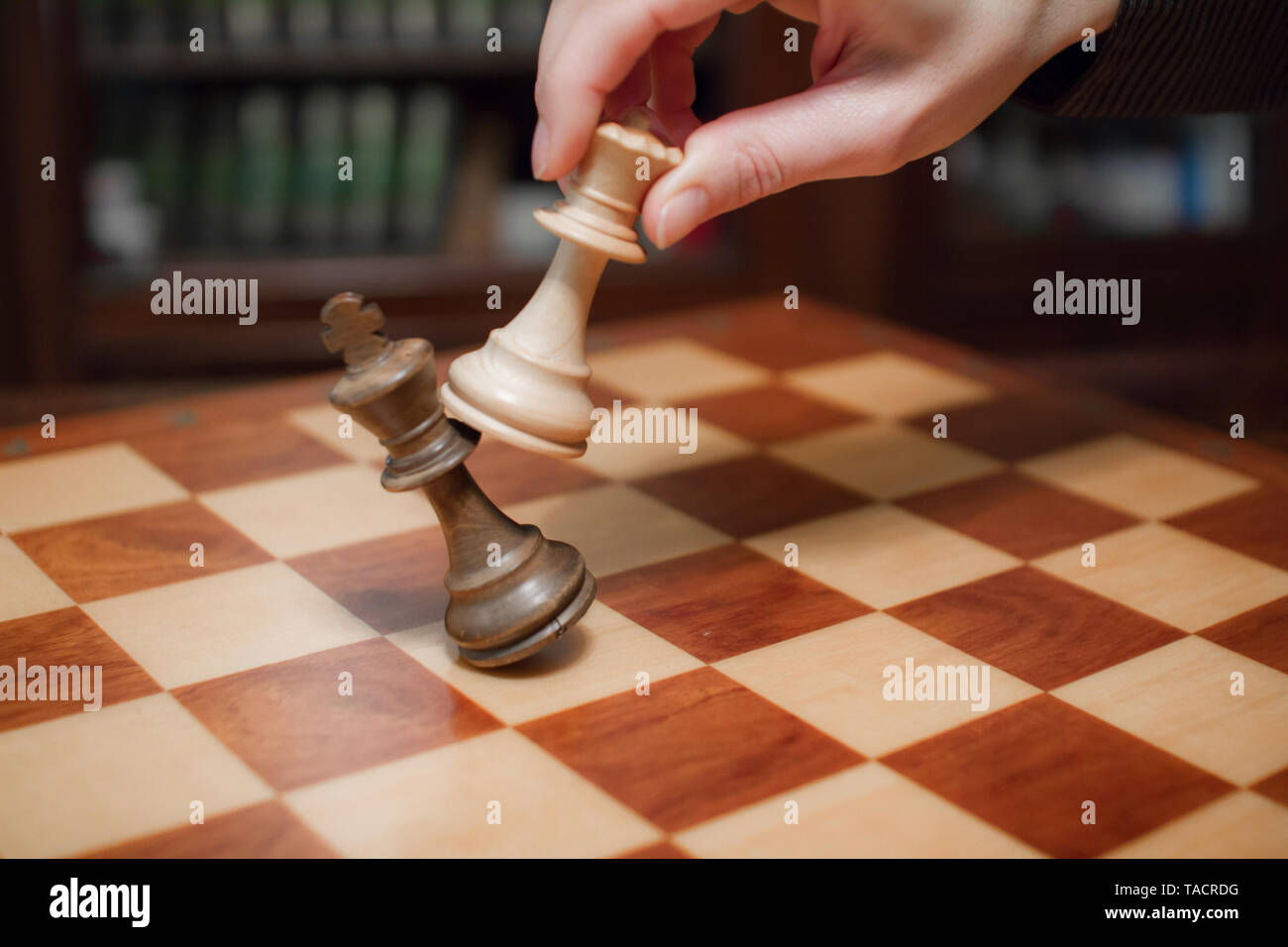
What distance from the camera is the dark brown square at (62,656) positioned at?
40.9 inches

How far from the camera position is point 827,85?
1212mm

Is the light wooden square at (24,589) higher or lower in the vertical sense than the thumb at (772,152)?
lower

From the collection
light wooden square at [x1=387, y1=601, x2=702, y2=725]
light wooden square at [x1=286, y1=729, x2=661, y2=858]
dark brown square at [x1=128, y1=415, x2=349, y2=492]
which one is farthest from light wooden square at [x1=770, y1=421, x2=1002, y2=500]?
light wooden square at [x1=286, y1=729, x2=661, y2=858]

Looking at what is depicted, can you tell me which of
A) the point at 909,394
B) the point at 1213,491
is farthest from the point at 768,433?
the point at 1213,491

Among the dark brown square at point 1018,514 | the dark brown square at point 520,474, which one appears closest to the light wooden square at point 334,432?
the dark brown square at point 520,474

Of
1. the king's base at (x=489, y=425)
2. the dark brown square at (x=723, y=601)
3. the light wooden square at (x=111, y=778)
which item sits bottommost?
the light wooden square at (x=111, y=778)

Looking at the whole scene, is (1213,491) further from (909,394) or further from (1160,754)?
(1160,754)

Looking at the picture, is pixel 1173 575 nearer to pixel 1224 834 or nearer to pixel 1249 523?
pixel 1249 523

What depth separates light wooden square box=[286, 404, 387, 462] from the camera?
1540 millimetres

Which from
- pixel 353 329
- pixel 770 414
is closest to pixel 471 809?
pixel 353 329

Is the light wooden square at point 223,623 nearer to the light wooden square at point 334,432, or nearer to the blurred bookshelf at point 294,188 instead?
the light wooden square at point 334,432

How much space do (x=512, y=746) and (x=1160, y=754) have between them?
478 mm

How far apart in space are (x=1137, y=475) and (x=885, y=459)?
278mm

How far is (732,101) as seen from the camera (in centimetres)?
321
